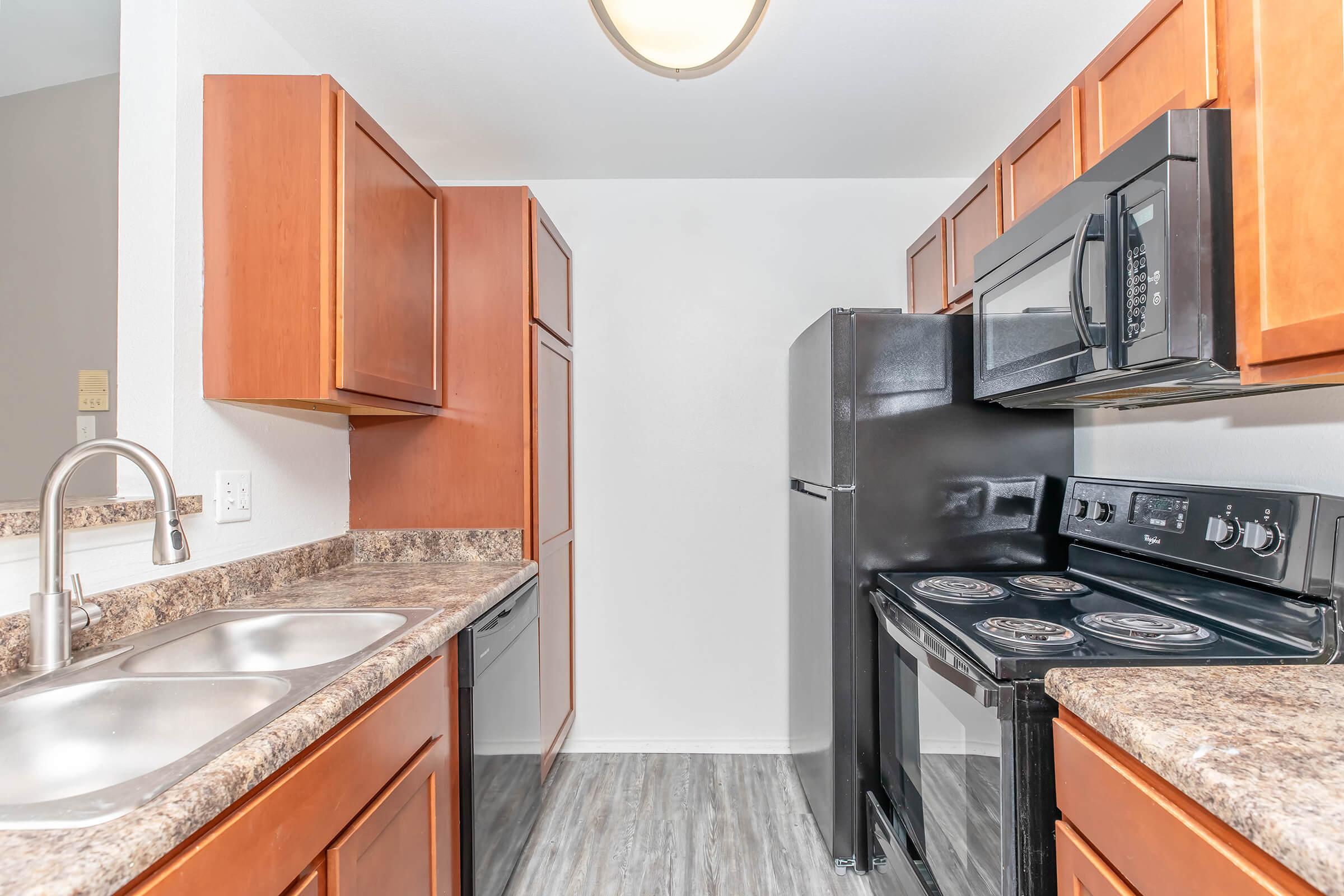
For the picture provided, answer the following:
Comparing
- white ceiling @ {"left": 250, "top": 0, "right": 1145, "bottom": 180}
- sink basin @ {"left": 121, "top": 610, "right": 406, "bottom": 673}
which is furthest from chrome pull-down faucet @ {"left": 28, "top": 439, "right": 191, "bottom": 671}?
white ceiling @ {"left": 250, "top": 0, "right": 1145, "bottom": 180}

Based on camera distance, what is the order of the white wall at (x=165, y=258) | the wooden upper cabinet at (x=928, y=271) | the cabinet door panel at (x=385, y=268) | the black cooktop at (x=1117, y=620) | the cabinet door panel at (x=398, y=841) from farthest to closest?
the wooden upper cabinet at (x=928, y=271) < the cabinet door panel at (x=385, y=268) < the white wall at (x=165, y=258) < the black cooktop at (x=1117, y=620) < the cabinet door panel at (x=398, y=841)

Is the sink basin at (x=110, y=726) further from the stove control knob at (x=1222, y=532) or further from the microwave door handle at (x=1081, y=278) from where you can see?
the stove control knob at (x=1222, y=532)

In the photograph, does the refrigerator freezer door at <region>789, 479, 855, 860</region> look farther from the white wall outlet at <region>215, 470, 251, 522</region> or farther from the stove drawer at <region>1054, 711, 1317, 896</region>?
the white wall outlet at <region>215, 470, 251, 522</region>

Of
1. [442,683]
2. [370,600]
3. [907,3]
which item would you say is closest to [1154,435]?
[907,3]

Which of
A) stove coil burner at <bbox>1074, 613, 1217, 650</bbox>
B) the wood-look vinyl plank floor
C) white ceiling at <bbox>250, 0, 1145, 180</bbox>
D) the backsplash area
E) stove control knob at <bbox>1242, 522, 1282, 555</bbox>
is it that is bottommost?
the wood-look vinyl plank floor

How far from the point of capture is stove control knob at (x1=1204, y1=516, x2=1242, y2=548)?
1.23 metres

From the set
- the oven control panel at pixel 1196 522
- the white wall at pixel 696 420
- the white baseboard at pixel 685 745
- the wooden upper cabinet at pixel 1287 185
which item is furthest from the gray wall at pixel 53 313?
the oven control panel at pixel 1196 522

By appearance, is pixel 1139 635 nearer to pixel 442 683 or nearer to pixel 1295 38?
pixel 1295 38

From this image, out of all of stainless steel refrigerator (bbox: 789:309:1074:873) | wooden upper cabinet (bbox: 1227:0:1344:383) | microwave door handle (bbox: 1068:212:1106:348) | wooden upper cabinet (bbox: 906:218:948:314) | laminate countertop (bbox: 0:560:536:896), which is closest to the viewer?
laminate countertop (bbox: 0:560:536:896)

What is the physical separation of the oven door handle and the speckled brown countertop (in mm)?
104

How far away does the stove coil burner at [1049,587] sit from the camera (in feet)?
4.97

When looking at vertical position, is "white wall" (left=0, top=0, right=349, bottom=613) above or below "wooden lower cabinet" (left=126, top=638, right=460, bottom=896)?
above

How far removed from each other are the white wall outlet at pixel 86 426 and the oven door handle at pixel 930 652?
195cm

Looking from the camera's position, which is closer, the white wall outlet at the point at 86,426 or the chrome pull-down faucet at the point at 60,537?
the chrome pull-down faucet at the point at 60,537
